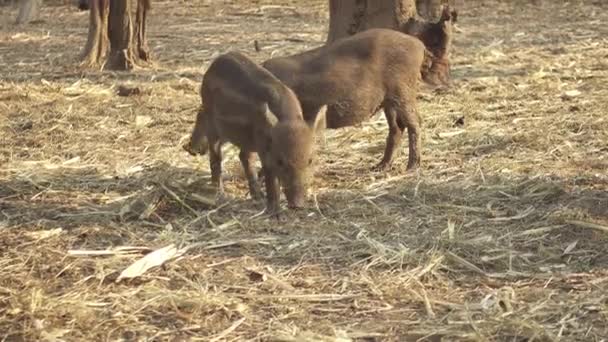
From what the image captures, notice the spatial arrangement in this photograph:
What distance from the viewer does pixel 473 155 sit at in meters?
7.88

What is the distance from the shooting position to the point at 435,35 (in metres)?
10.1

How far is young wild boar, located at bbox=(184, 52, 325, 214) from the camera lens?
6305 millimetres

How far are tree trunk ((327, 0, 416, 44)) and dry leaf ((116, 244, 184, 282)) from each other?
517 centimetres

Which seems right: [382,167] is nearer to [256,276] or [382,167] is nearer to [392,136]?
[392,136]

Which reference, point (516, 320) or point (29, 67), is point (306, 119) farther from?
point (29, 67)

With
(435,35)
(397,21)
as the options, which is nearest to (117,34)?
(397,21)

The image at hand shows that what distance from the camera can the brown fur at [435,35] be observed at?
33.0ft

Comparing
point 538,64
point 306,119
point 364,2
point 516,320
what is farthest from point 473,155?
point 538,64

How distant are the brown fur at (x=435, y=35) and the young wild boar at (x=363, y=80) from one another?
2171 mm

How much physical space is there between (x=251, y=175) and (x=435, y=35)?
397 centimetres

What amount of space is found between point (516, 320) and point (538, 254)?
1.05 m

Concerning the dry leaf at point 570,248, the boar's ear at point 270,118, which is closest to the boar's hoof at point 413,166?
the boar's ear at point 270,118

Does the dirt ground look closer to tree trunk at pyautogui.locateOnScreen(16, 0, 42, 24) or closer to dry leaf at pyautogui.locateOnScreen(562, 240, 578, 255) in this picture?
dry leaf at pyautogui.locateOnScreen(562, 240, 578, 255)

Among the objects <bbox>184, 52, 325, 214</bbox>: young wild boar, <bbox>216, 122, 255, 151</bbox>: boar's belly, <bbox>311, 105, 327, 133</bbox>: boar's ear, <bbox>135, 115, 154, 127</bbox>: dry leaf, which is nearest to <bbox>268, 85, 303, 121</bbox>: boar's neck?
<bbox>184, 52, 325, 214</bbox>: young wild boar
